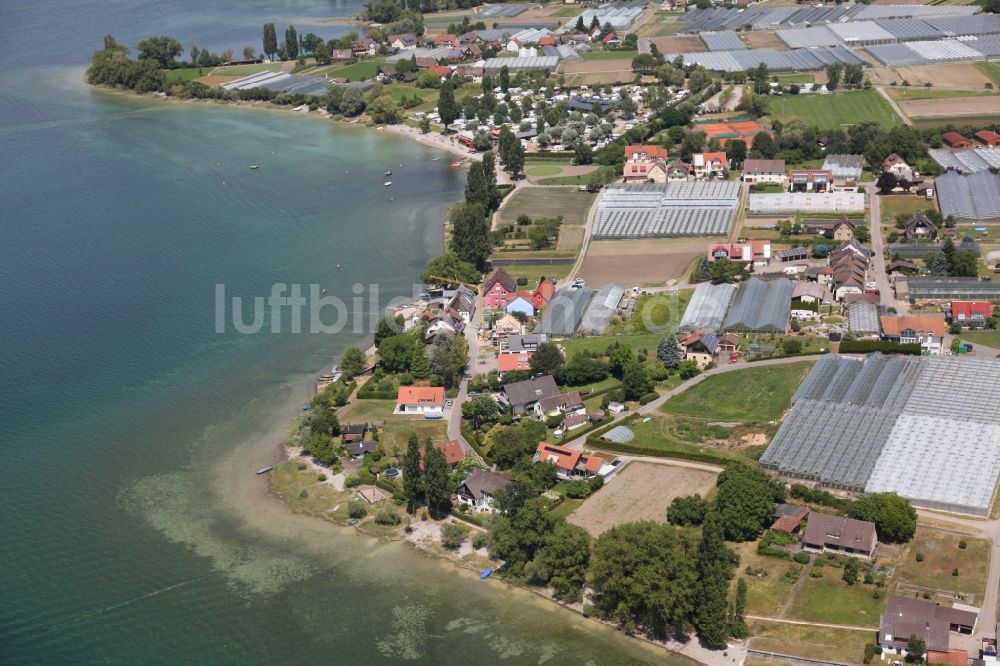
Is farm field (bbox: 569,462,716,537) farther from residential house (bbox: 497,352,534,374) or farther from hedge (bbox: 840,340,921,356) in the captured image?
hedge (bbox: 840,340,921,356)

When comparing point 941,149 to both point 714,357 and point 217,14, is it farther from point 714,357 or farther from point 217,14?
point 217,14

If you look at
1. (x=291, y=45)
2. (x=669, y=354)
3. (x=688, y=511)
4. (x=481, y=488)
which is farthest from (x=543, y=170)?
(x=291, y=45)

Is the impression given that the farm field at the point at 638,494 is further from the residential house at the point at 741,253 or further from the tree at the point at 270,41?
the tree at the point at 270,41

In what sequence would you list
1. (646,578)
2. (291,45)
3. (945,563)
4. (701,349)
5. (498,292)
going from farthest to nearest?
(291,45) → (498,292) → (701,349) → (945,563) → (646,578)

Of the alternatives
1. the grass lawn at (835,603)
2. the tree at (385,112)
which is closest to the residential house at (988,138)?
the tree at (385,112)

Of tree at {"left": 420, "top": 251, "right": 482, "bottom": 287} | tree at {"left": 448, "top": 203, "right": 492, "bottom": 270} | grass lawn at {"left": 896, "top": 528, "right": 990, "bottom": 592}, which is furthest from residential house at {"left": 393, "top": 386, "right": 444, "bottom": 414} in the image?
grass lawn at {"left": 896, "top": 528, "right": 990, "bottom": 592}

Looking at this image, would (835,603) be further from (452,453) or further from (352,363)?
(352,363)
